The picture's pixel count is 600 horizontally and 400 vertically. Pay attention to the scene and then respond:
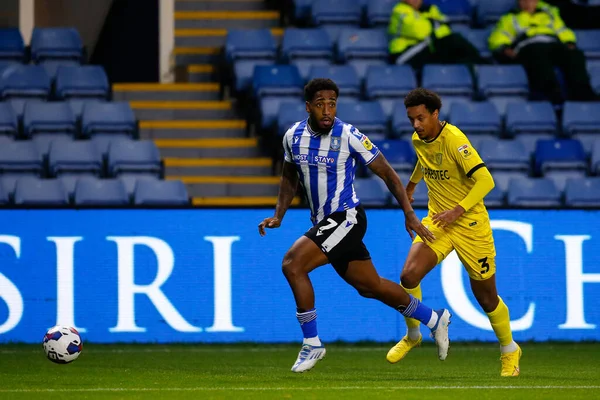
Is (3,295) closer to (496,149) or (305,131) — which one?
(305,131)

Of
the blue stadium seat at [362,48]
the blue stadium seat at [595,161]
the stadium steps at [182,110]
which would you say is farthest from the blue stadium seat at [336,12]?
the blue stadium seat at [595,161]

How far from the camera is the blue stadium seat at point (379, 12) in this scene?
50.7 ft

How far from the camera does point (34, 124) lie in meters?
13.2

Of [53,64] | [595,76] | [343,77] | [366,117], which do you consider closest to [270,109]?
[343,77]

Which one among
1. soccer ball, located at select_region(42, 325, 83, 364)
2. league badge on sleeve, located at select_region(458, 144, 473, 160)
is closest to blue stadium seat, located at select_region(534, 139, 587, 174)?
league badge on sleeve, located at select_region(458, 144, 473, 160)

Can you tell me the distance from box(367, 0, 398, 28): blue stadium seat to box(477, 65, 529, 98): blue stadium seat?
1.73 metres

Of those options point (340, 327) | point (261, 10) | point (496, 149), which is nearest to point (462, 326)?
point (340, 327)

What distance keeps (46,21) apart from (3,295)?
266 inches

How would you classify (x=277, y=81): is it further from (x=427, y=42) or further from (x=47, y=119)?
(x=47, y=119)

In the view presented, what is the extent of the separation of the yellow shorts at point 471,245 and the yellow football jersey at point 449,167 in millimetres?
85

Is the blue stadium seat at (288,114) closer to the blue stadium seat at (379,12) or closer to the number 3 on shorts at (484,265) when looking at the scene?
the blue stadium seat at (379,12)

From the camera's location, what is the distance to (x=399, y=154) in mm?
12672

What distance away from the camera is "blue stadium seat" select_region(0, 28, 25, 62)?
14359 mm

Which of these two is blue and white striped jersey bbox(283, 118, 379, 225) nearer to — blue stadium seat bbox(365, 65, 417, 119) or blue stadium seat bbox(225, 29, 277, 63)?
blue stadium seat bbox(365, 65, 417, 119)
